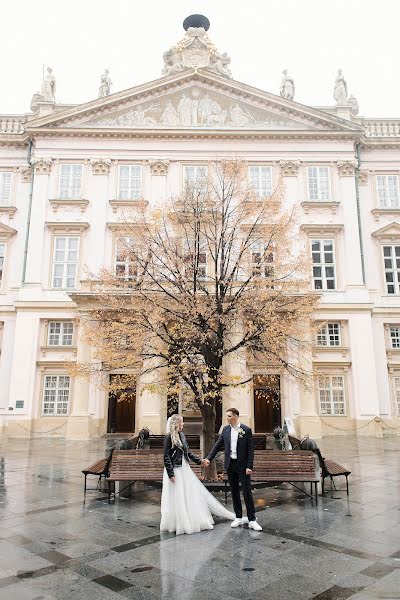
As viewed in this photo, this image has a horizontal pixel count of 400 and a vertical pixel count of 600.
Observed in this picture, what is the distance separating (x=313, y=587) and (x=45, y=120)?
1137 inches

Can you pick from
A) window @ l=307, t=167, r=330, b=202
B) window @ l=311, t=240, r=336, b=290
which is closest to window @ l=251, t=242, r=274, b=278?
window @ l=311, t=240, r=336, b=290

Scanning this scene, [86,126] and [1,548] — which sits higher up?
[86,126]

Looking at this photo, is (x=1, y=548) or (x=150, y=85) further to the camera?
(x=150, y=85)

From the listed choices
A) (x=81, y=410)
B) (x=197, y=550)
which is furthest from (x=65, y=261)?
(x=197, y=550)

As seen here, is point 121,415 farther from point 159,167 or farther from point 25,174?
point 25,174

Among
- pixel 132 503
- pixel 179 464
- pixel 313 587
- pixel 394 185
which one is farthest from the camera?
pixel 394 185

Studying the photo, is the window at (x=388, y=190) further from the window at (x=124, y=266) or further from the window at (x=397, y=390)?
the window at (x=124, y=266)

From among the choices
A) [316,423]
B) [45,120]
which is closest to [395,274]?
[316,423]

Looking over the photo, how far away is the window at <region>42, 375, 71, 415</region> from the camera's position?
84.5 feet

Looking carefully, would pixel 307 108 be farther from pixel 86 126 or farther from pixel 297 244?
pixel 86 126

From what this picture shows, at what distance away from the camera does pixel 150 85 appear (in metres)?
28.8

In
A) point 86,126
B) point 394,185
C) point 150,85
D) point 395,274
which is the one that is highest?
point 150,85

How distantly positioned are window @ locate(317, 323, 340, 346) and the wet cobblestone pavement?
15547 mm

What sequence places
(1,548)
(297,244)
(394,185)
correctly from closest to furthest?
(1,548) → (297,244) → (394,185)
